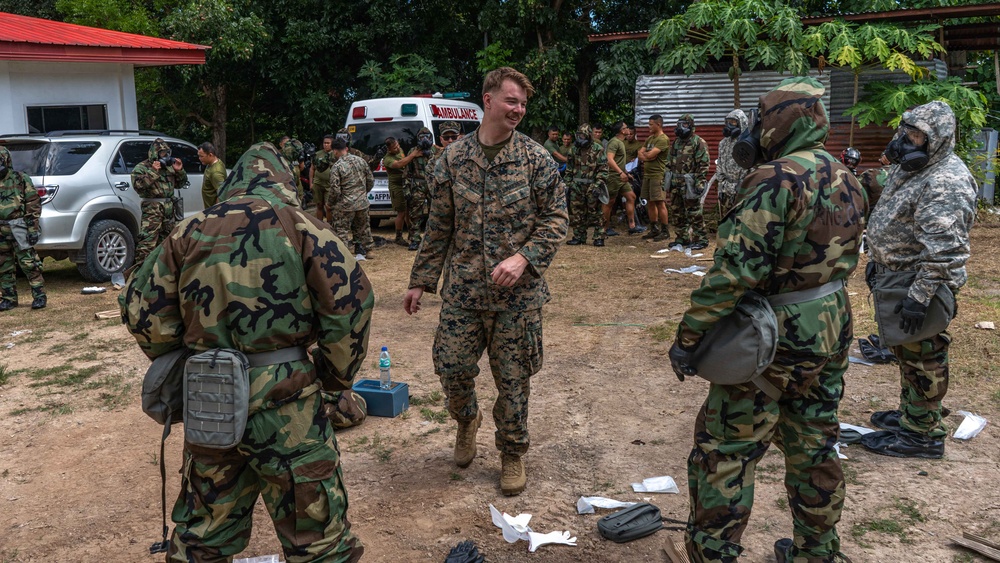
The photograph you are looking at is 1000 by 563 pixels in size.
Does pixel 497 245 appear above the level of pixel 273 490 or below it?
above

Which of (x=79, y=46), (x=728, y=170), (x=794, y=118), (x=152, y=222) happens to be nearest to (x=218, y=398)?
(x=794, y=118)

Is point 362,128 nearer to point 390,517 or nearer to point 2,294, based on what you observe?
point 2,294

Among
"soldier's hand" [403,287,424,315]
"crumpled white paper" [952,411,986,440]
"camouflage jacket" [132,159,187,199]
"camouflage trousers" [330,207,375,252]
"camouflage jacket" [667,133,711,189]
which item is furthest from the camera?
"camouflage jacket" [667,133,711,189]

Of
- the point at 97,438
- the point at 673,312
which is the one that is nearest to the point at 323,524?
the point at 97,438

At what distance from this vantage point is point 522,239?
4324 mm

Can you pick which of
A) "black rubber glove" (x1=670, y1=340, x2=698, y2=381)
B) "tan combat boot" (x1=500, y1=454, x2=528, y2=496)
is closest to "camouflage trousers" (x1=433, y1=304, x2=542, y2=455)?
"tan combat boot" (x1=500, y1=454, x2=528, y2=496)

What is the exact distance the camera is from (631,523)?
4020 mm

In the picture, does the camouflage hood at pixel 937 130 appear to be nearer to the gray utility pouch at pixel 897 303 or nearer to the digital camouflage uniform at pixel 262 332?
the gray utility pouch at pixel 897 303

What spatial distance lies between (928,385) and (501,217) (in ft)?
8.88

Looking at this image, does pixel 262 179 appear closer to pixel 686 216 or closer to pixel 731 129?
pixel 731 129

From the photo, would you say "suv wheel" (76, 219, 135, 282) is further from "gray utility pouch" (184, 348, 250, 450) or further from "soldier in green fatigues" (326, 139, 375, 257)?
"gray utility pouch" (184, 348, 250, 450)

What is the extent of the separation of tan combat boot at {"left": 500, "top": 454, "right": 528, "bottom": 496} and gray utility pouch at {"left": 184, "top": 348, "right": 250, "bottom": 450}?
76.7 inches

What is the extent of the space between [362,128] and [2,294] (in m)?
6.27

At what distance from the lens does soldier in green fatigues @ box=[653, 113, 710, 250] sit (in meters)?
11.7
